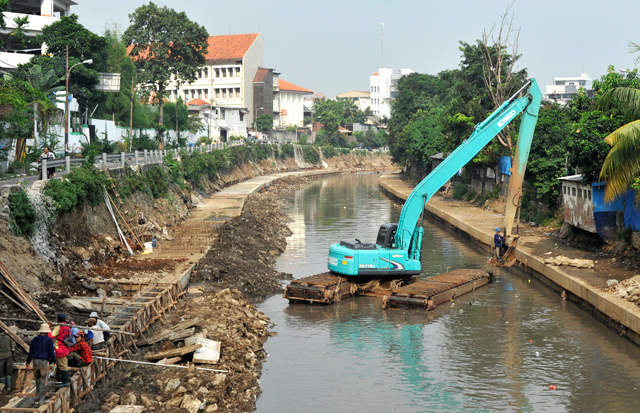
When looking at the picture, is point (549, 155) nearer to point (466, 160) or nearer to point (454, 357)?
point (466, 160)

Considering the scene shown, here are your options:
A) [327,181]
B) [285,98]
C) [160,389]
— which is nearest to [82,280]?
[160,389]

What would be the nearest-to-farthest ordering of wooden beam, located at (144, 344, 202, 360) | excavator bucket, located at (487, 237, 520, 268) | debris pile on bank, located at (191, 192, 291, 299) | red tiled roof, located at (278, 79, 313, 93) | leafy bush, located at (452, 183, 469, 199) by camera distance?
wooden beam, located at (144, 344, 202, 360)
debris pile on bank, located at (191, 192, 291, 299)
excavator bucket, located at (487, 237, 520, 268)
leafy bush, located at (452, 183, 469, 199)
red tiled roof, located at (278, 79, 313, 93)

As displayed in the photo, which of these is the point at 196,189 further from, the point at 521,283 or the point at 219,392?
the point at 219,392

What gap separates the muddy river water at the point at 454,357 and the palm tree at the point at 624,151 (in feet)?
16.5

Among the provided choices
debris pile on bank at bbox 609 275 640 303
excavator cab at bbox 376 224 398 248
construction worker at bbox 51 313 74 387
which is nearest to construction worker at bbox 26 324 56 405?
construction worker at bbox 51 313 74 387

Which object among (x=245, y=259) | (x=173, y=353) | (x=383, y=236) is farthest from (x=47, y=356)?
(x=245, y=259)

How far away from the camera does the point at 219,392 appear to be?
48.6ft

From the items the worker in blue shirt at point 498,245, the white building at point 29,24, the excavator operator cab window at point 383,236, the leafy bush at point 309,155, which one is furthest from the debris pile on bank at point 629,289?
the leafy bush at point 309,155

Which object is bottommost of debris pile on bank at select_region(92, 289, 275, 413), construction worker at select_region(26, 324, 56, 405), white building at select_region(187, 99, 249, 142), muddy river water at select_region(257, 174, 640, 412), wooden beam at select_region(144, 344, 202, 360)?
muddy river water at select_region(257, 174, 640, 412)

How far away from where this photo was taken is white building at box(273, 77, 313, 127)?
132 m

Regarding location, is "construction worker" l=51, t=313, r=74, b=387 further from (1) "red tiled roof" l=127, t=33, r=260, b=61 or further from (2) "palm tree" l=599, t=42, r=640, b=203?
(1) "red tiled roof" l=127, t=33, r=260, b=61

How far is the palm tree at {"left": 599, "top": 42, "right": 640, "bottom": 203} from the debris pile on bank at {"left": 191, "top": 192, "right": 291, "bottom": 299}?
13.9m

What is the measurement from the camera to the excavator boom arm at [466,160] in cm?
2491

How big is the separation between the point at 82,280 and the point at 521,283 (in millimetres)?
18663
